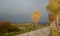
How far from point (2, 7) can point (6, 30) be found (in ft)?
1.53

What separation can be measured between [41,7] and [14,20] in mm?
600

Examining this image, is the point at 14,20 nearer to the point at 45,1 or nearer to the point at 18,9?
the point at 18,9

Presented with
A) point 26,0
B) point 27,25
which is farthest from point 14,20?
point 26,0

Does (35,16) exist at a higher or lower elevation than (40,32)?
higher

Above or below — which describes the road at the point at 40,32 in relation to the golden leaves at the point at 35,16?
below

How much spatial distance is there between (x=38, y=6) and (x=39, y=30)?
0.48 metres

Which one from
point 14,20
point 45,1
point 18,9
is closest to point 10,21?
point 14,20

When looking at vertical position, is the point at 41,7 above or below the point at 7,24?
above

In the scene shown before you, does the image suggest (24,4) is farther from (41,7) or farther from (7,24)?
(7,24)

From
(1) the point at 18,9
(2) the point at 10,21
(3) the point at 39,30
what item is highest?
(1) the point at 18,9

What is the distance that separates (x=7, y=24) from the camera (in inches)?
112

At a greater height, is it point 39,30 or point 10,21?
point 10,21

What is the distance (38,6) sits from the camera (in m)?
2.88

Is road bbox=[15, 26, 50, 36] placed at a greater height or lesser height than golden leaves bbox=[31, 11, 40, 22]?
lesser
